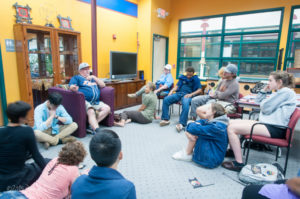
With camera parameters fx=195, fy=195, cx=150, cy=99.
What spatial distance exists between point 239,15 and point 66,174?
18.1 feet

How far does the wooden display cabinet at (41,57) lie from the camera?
3.18 m

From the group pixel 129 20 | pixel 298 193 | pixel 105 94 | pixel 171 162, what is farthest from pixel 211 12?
pixel 298 193

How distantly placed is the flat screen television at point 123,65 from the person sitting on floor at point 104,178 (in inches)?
153

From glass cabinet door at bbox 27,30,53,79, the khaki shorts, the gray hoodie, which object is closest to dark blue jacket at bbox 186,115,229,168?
the gray hoodie

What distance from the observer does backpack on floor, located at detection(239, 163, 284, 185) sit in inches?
72.2

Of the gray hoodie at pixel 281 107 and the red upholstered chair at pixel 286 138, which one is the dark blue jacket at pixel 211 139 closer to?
the red upholstered chair at pixel 286 138

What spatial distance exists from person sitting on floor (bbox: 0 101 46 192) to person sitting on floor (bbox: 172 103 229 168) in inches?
62.7

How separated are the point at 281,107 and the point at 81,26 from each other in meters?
3.92

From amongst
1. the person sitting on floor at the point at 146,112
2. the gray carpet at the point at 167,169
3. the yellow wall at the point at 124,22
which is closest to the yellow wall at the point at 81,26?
the yellow wall at the point at 124,22

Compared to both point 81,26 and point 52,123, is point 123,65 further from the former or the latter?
point 52,123

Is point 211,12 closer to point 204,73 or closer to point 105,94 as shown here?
point 204,73

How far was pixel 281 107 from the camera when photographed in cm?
215

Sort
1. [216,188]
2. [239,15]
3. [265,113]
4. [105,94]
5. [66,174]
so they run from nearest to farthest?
1. [66,174]
2. [216,188]
3. [265,113]
4. [105,94]
5. [239,15]

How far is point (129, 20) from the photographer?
527 centimetres
